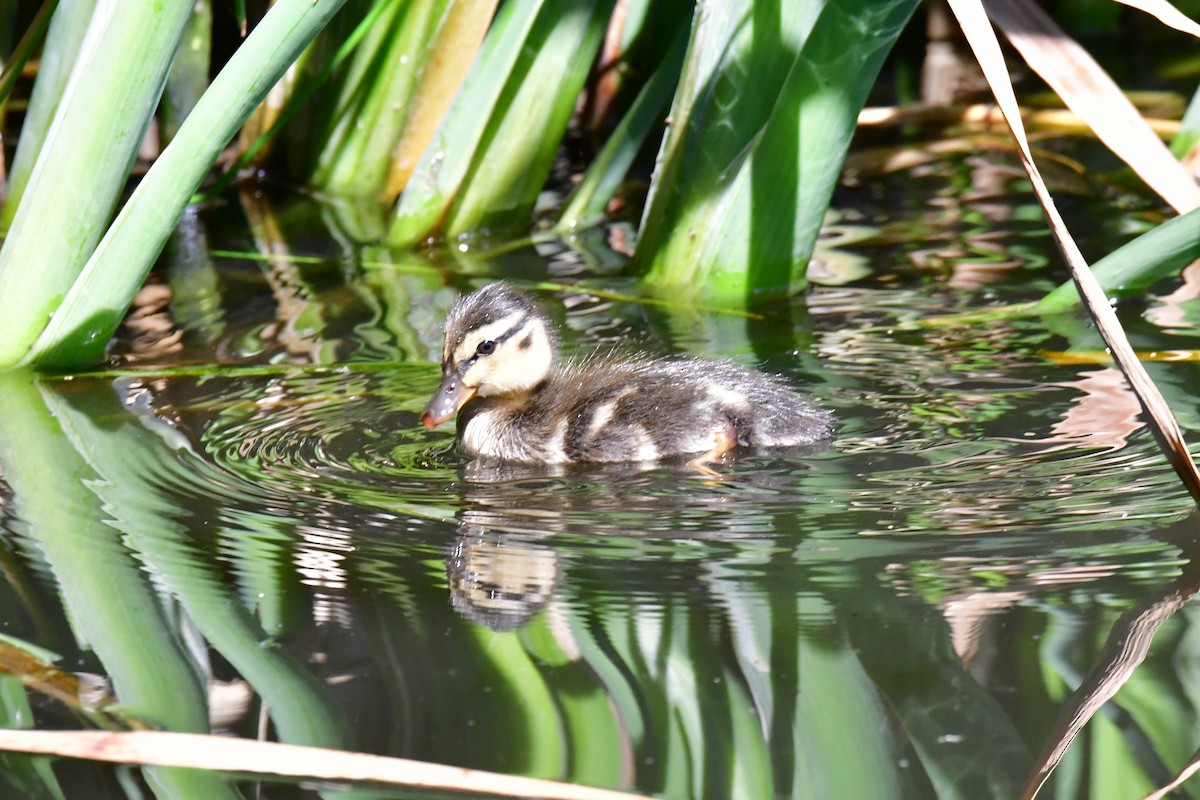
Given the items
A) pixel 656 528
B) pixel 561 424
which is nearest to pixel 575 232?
pixel 561 424

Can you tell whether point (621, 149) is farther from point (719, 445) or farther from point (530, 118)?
point (719, 445)

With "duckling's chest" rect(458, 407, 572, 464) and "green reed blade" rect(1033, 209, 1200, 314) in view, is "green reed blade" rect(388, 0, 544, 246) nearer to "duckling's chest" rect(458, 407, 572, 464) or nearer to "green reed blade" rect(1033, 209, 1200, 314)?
"duckling's chest" rect(458, 407, 572, 464)

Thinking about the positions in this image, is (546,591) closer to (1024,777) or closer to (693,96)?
(1024,777)

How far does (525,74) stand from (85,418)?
2.23 meters

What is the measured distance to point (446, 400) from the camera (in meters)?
3.86

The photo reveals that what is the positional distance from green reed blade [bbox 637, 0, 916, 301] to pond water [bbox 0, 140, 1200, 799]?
6.9 inches

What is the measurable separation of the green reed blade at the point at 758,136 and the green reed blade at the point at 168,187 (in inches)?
54.5

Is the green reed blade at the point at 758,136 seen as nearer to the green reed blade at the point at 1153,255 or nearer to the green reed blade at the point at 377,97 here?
the green reed blade at the point at 1153,255

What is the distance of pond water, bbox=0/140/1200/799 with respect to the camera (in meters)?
2.22

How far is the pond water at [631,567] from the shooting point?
222cm

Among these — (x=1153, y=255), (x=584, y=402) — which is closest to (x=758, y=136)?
(x=584, y=402)

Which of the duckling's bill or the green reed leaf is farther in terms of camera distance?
the green reed leaf

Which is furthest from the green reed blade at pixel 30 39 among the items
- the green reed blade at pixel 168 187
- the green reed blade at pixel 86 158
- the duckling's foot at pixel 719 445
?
the duckling's foot at pixel 719 445

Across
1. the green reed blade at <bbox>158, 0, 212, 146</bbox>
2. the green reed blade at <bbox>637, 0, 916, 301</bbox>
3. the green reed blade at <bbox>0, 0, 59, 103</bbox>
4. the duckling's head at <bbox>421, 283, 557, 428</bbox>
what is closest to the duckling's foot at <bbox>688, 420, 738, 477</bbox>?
the duckling's head at <bbox>421, 283, 557, 428</bbox>
